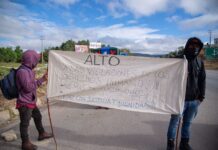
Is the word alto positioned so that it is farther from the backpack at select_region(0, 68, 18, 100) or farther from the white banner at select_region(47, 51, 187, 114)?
the backpack at select_region(0, 68, 18, 100)

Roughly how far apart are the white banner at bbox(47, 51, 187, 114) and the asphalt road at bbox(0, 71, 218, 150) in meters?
0.84

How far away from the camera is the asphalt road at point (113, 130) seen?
3.97 meters

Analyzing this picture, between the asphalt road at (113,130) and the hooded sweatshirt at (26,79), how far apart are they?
89 centimetres

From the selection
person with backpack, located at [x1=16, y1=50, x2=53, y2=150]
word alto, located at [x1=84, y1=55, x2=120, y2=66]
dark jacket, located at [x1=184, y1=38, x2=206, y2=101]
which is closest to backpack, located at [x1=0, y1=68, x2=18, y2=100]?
person with backpack, located at [x1=16, y1=50, x2=53, y2=150]

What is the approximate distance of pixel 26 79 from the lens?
3549mm

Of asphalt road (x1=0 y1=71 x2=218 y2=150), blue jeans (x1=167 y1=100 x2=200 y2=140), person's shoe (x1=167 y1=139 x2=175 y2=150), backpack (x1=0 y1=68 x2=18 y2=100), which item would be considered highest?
backpack (x1=0 y1=68 x2=18 y2=100)

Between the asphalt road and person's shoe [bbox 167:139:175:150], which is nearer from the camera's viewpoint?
person's shoe [bbox 167:139:175:150]

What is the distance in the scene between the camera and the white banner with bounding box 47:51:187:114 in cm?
347

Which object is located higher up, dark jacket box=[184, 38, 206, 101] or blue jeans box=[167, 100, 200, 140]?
dark jacket box=[184, 38, 206, 101]

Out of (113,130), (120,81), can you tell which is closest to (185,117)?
(120,81)

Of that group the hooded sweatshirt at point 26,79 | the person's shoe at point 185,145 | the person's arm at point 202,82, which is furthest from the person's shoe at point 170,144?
the hooded sweatshirt at point 26,79

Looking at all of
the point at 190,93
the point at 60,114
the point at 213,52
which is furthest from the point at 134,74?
the point at 213,52

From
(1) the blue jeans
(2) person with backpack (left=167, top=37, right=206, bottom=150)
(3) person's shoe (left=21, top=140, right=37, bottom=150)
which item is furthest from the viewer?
(3) person's shoe (left=21, top=140, right=37, bottom=150)

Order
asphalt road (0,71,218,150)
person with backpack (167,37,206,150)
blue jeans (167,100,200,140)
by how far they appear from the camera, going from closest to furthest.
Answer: person with backpack (167,37,206,150) < blue jeans (167,100,200,140) < asphalt road (0,71,218,150)
